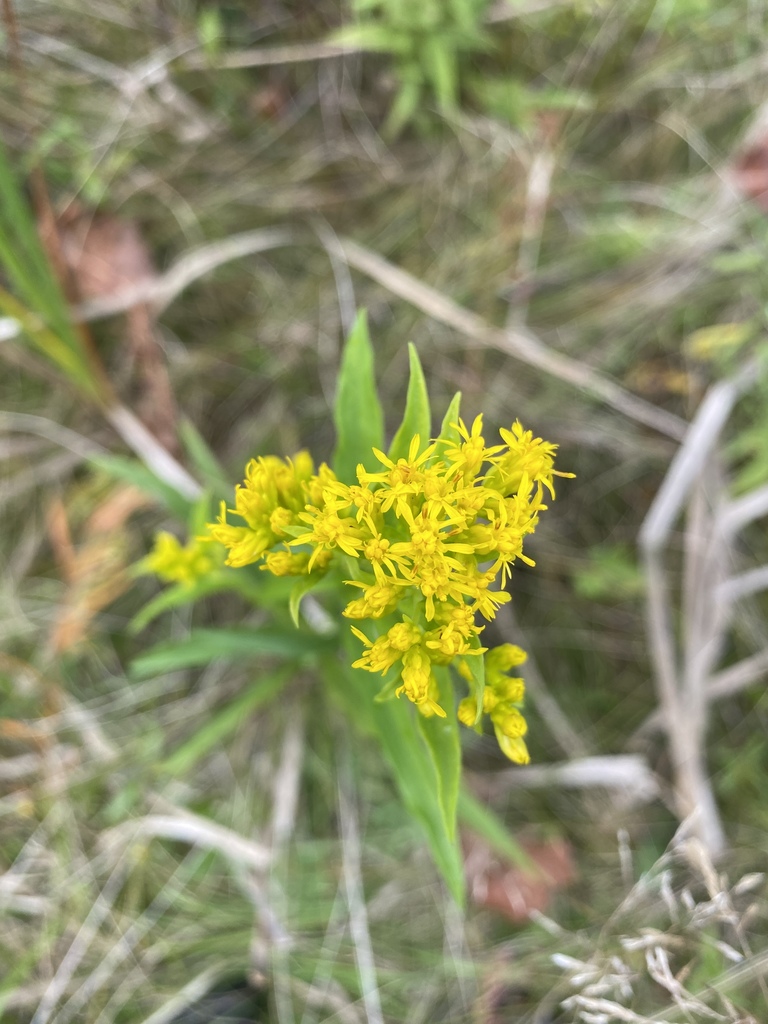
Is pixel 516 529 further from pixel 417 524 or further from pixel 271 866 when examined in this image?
pixel 271 866

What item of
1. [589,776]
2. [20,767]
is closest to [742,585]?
[589,776]

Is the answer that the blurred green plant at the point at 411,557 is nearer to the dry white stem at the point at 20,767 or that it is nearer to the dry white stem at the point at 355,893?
the dry white stem at the point at 355,893

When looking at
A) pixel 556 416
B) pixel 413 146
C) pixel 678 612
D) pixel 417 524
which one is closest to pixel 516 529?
pixel 417 524

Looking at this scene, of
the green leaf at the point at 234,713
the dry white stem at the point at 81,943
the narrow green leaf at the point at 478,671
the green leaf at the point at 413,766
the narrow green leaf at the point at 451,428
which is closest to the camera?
the narrow green leaf at the point at 478,671

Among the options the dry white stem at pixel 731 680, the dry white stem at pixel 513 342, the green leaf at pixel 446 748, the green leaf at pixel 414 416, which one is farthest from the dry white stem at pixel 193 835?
the dry white stem at pixel 513 342

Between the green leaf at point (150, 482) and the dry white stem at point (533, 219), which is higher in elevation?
the dry white stem at point (533, 219)

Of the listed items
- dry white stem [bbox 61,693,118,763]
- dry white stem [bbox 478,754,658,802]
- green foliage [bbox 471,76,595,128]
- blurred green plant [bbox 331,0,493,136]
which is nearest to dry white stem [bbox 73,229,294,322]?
blurred green plant [bbox 331,0,493,136]
